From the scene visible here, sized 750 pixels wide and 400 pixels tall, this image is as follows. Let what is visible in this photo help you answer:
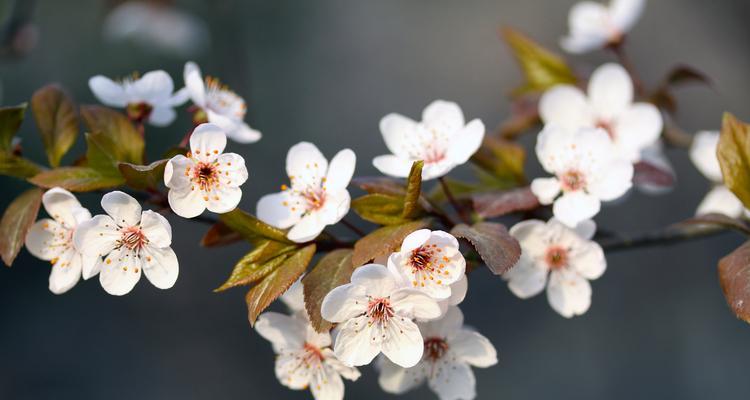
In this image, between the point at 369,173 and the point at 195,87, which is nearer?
the point at 195,87

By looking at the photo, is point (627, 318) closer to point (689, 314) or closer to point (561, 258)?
point (689, 314)

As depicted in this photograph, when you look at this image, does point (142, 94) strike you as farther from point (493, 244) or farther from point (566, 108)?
point (566, 108)

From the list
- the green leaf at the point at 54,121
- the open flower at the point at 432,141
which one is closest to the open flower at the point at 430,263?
the open flower at the point at 432,141

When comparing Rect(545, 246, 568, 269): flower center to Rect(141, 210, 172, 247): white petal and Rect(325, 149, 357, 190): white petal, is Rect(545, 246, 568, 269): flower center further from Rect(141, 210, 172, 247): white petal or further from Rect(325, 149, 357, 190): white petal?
Rect(141, 210, 172, 247): white petal

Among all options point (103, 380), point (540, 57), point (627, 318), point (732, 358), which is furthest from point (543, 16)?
point (103, 380)

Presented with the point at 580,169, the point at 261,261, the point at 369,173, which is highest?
the point at 580,169

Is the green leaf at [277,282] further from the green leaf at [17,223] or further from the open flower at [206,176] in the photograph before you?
the green leaf at [17,223]

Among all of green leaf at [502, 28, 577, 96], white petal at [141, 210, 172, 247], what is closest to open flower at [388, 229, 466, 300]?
white petal at [141, 210, 172, 247]

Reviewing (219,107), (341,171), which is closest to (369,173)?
(219,107)
